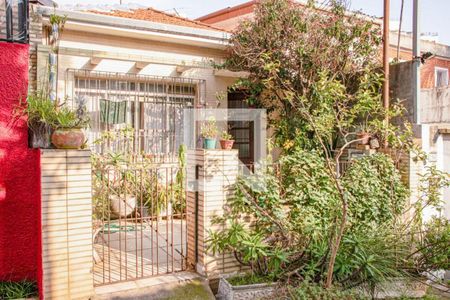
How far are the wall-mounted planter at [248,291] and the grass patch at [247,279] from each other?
11 centimetres

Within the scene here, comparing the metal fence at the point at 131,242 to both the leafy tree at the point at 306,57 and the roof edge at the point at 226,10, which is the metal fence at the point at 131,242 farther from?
the roof edge at the point at 226,10

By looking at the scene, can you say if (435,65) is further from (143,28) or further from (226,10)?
(143,28)

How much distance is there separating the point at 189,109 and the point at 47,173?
5.60 meters

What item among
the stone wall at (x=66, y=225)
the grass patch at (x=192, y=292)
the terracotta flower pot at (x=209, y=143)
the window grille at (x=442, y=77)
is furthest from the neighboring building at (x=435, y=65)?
the stone wall at (x=66, y=225)

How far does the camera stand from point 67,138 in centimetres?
449

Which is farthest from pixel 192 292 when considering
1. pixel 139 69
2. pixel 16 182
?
pixel 139 69

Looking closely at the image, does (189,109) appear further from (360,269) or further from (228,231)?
(360,269)

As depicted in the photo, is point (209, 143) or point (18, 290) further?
point (209, 143)

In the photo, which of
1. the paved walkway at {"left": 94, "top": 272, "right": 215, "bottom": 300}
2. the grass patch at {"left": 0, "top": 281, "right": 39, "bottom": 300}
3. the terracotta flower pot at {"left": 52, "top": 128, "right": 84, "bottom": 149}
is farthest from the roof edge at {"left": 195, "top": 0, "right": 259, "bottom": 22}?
the grass patch at {"left": 0, "top": 281, "right": 39, "bottom": 300}

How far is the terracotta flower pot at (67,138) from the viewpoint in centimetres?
448

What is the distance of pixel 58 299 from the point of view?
13.9ft

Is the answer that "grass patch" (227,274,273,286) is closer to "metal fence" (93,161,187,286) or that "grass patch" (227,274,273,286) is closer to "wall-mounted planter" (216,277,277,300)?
"wall-mounted planter" (216,277,277,300)

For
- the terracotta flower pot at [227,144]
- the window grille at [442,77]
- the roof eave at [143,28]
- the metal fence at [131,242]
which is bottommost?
the metal fence at [131,242]

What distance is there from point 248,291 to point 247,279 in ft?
0.99
